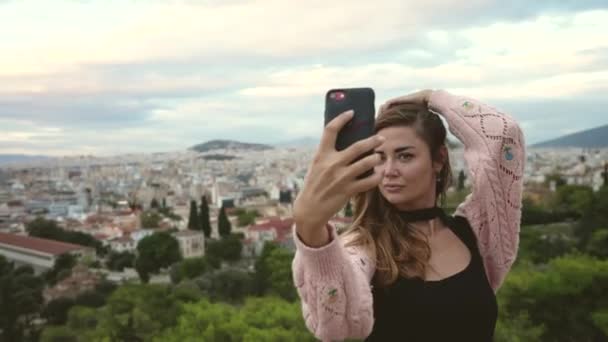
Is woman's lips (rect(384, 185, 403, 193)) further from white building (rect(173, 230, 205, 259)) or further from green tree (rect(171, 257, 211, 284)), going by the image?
white building (rect(173, 230, 205, 259))

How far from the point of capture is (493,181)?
1187mm

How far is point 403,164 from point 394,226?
0.10 m

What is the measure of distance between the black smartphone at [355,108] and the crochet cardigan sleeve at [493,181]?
0.46 m

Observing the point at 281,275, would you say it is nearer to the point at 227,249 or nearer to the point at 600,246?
the point at 600,246

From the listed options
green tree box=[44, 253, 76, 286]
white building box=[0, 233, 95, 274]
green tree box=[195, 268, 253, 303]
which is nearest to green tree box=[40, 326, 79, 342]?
green tree box=[195, 268, 253, 303]

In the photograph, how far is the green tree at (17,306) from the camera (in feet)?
54.0

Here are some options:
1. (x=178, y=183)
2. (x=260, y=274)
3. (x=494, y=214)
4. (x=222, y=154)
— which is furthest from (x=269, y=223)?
(x=222, y=154)

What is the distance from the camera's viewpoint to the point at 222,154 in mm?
141250

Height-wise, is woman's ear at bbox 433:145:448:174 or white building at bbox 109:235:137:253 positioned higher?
woman's ear at bbox 433:145:448:174

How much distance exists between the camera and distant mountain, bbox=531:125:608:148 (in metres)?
118

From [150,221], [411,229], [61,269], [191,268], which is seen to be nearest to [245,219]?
[150,221]

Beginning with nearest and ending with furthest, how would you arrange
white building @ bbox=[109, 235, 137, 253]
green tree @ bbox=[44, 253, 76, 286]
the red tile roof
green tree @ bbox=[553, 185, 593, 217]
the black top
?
the black top
green tree @ bbox=[553, 185, 593, 217]
green tree @ bbox=[44, 253, 76, 286]
the red tile roof
white building @ bbox=[109, 235, 137, 253]

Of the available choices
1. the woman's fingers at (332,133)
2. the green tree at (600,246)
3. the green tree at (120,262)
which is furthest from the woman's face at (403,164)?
the green tree at (120,262)

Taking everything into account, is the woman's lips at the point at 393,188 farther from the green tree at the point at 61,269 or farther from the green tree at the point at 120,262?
the green tree at the point at 120,262
